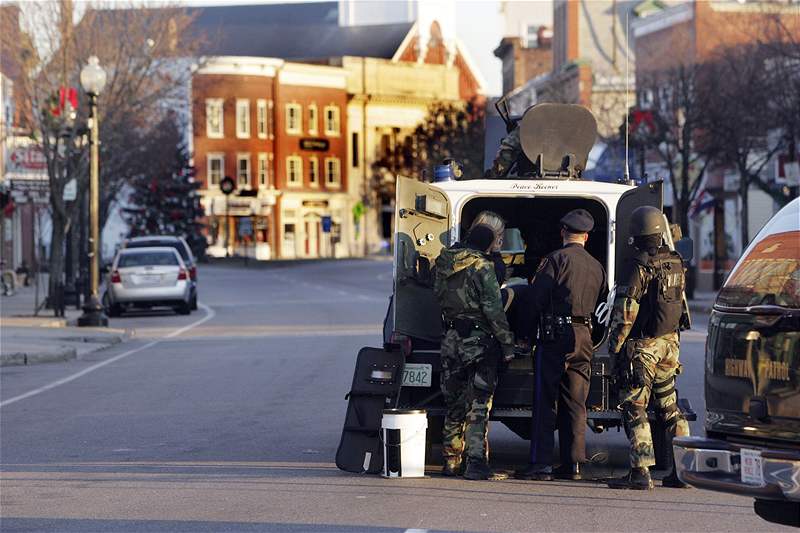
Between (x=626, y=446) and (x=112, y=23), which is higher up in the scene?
(x=112, y=23)

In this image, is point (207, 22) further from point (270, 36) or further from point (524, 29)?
point (524, 29)

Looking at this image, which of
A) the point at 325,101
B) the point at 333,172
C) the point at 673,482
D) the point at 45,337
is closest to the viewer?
the point at 673,482

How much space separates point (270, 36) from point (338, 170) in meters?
14.6

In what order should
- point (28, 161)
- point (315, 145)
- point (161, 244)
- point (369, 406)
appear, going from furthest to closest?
point (315, 145), point (161, 244), point (28, 161), point (369, 406)

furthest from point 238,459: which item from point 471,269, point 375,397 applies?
point 471,269

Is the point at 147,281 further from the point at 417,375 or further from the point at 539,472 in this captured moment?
the point at 539,472

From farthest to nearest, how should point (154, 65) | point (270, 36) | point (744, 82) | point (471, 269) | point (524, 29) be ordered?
point (270, 36), point (524, 29), point (154, 65), point (744, 82), point (471, 269)

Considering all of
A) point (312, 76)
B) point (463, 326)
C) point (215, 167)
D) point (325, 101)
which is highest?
point (312, 76)

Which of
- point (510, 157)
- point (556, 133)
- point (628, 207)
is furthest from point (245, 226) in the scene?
point (628, 207)

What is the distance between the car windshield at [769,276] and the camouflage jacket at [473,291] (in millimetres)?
3190

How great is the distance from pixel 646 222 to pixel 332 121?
10120 cm

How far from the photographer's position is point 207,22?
12281 cm

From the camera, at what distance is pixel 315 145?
109688mm

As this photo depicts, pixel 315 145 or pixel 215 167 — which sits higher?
pixel 315 145
